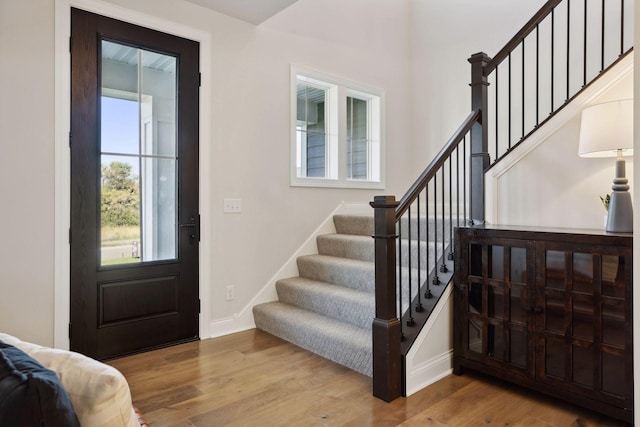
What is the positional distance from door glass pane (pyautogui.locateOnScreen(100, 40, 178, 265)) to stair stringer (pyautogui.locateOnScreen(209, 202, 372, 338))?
73 centimetres

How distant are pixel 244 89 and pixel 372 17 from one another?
1948 mm

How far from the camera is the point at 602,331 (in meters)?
1.92

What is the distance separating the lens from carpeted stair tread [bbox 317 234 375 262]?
11.3 feet

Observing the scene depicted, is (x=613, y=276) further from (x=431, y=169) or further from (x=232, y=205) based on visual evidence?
(x=232, y=205)

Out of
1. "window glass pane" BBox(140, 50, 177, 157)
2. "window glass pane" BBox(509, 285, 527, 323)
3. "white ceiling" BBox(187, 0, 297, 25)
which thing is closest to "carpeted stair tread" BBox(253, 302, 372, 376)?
"window glass pane" BBox(509, 285, 527, 323)

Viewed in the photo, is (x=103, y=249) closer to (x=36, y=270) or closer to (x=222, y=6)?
(x=36, y=270)

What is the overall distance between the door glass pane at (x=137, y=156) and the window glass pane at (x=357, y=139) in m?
1.98

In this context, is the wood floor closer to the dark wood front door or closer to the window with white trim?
the dark wood front door

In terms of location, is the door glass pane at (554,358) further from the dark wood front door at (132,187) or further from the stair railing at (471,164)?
the dark wood front door at (132,187)

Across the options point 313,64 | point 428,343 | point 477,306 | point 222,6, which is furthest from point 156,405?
point 313,64

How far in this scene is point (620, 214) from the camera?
2020 mm

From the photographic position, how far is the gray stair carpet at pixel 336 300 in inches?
107

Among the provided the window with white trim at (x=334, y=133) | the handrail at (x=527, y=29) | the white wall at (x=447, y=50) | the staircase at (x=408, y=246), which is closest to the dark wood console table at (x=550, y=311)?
the staircase at (x=408, y=246)

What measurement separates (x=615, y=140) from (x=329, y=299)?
205 centimetres
